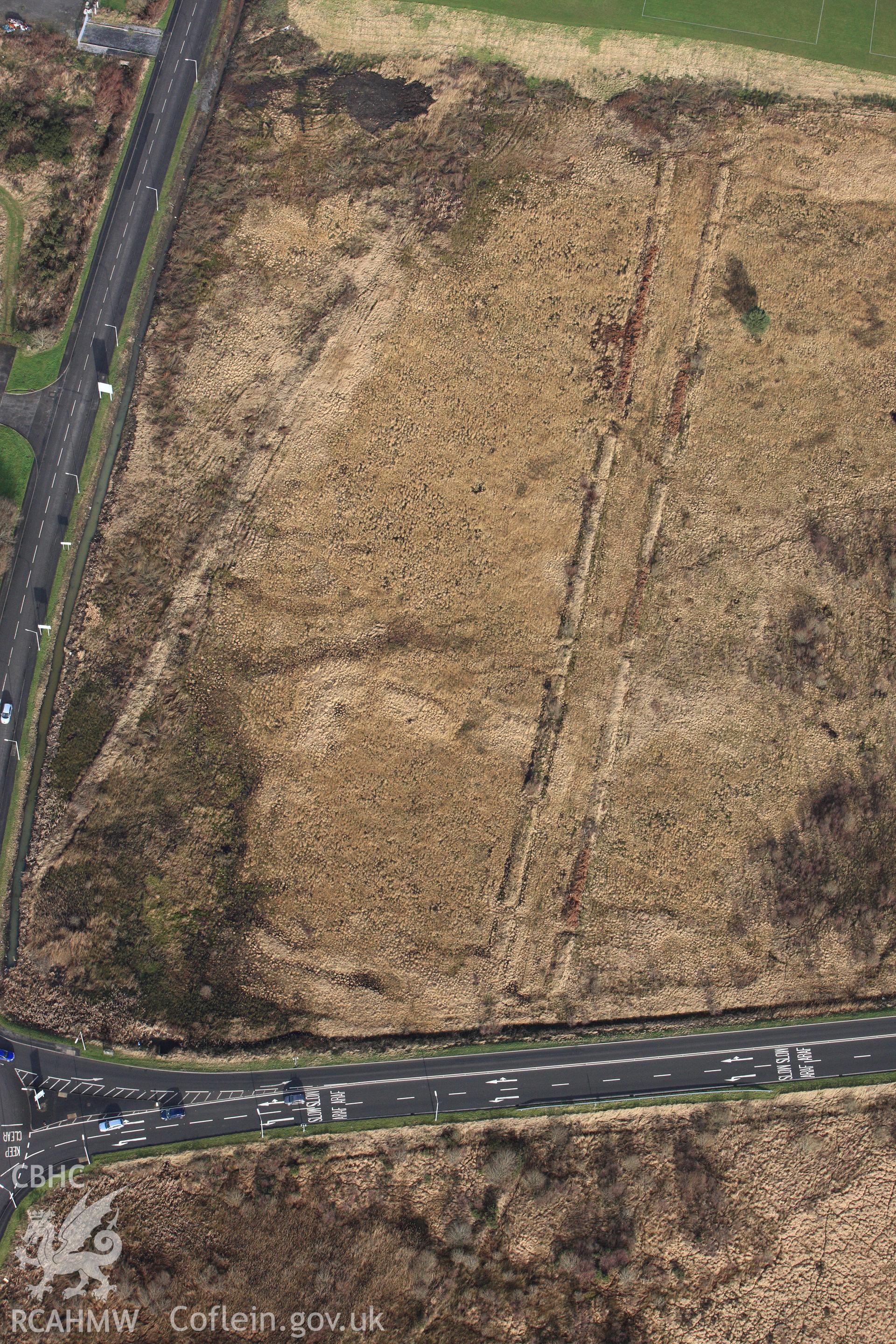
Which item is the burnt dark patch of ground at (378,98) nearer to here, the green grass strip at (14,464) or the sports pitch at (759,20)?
the sports pitch at (759,20)

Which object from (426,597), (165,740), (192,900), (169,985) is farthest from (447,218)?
(169,985)

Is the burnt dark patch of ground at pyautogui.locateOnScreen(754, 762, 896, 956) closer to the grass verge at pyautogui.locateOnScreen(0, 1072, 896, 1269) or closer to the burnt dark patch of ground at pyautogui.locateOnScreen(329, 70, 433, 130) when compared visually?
the grass verge at pyautogui.locateOnScreen(0, 1072, 896, 1269)

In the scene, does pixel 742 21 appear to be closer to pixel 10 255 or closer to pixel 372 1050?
pixel 10 255

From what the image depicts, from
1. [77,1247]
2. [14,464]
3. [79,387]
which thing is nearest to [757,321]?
[79,387]

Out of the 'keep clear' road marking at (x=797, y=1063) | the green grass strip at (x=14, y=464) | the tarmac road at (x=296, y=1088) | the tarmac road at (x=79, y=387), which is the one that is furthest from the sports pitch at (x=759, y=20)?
the tarmac road at (x=296, y=1088)

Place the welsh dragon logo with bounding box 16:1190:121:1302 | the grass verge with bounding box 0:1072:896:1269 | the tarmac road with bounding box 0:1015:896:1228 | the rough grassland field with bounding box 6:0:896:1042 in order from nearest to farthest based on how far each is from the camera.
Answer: the welsh dragon logo with bounding box 16:1190:121:1302, the grass verge with bounding box 0:1072:896:1269, the tarmac road with bounding box 0:1015:896:1228, the rough grassland field with bounding box 6:0:896:1042

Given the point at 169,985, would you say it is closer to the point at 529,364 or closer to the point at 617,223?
the point at 529,364

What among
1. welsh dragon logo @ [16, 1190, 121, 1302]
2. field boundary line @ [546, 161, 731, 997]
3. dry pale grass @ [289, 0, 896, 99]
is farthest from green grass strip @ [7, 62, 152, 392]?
welsh dragon logo @ [16, 1190, 121, 1302]
